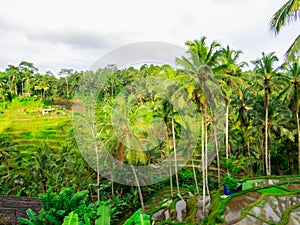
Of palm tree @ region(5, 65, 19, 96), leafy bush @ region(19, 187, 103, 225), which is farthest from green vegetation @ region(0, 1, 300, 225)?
palm tree @ region(5, 65, 19, 96)

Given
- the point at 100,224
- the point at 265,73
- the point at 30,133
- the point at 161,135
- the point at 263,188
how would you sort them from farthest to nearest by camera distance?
1. the point at 30,133
2. the point at 161,135
3. the point at 265,73
4. the point at 263,188
5. the point at 100,224

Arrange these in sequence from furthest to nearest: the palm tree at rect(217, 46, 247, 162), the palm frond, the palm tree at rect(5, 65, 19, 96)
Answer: the palm tree at rect(5, 65, 19, 96), the palm tree at rect(217, 46, 247, 162), the palm frond

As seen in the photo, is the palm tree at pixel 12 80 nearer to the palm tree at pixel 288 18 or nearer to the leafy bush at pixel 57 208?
the leafy bush at pixel 57 208

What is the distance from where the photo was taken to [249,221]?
8.04 m

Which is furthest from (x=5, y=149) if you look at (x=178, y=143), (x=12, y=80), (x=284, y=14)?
(x=12, y=80)

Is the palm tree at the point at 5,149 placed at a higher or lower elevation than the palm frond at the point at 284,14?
lower

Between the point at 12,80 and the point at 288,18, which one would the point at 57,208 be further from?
the point at 12,80

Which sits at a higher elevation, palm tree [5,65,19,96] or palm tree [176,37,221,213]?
palm tree [5,65,19,96]

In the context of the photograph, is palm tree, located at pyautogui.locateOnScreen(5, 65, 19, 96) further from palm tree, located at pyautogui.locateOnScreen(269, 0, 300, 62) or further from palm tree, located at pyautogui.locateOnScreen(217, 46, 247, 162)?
palm tree, located at pyautogui.locateOnScreen(269, 0, 300, 62)

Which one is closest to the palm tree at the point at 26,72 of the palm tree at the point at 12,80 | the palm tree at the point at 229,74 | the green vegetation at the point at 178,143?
the palm tree at the point at 12,80

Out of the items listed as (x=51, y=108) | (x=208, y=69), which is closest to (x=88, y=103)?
(x=208, y=69)

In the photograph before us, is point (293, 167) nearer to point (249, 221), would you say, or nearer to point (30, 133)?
point (249, 221)

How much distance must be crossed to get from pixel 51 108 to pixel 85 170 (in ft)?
83.9

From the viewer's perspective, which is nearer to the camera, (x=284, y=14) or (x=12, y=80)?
(x=284, y=14)
